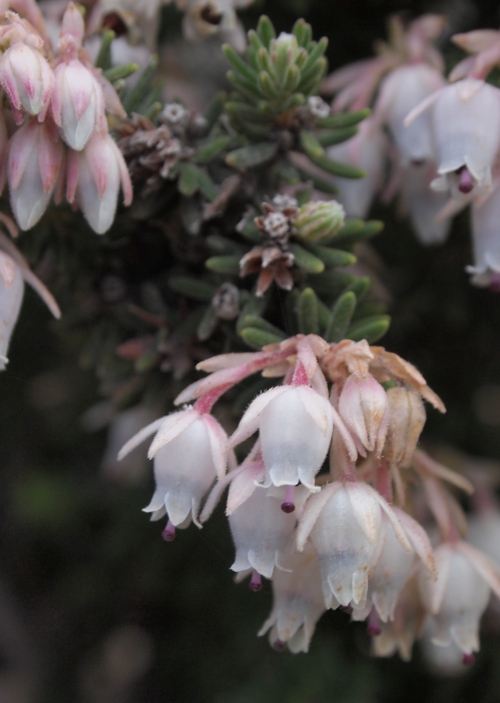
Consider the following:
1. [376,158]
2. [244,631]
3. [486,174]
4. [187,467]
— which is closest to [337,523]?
[187,467]

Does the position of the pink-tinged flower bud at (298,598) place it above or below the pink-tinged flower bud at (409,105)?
below

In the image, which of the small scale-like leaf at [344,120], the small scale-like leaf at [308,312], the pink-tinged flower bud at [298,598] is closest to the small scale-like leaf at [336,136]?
the small scale-like leaf at [344,120]

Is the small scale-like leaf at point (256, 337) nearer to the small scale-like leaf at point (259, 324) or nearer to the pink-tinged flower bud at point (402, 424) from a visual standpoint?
the small scale-like leaf at point (259, 324)

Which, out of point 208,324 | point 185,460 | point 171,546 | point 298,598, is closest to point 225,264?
point 208,324

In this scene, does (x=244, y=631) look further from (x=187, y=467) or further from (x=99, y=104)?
(x=99, y=104)

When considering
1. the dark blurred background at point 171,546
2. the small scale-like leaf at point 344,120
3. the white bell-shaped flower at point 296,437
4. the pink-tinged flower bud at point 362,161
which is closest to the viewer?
the white bell-shaped flower at point 296,437

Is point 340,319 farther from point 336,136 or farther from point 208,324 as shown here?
point 336,136

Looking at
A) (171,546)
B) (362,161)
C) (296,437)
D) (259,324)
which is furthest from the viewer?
(171,546)
